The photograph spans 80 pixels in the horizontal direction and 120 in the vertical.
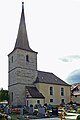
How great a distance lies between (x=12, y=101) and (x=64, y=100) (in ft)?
41.3

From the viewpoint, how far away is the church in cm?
5178

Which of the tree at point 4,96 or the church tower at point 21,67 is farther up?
the church tower at point 21,67

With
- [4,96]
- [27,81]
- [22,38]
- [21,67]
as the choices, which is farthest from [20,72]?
[4,96]

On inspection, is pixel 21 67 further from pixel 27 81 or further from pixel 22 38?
pixel 22 38

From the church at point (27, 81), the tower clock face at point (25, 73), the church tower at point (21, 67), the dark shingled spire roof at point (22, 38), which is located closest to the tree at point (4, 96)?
the church at point (27, 81)

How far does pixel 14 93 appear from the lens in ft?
175

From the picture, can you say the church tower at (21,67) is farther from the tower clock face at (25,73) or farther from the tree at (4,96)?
the tree at (4,96)

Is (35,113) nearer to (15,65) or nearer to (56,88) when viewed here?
(15,65)

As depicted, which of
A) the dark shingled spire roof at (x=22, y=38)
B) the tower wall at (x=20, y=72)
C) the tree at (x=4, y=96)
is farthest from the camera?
the tree at (x=4, y=96)

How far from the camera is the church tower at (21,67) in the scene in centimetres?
5203

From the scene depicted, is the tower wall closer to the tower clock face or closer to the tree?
the tower clock face

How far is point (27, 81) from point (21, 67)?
309 centimetres

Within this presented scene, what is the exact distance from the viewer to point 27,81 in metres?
53.3

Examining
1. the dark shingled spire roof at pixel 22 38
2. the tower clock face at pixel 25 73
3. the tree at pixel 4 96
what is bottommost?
the tree at pixel 4 96
